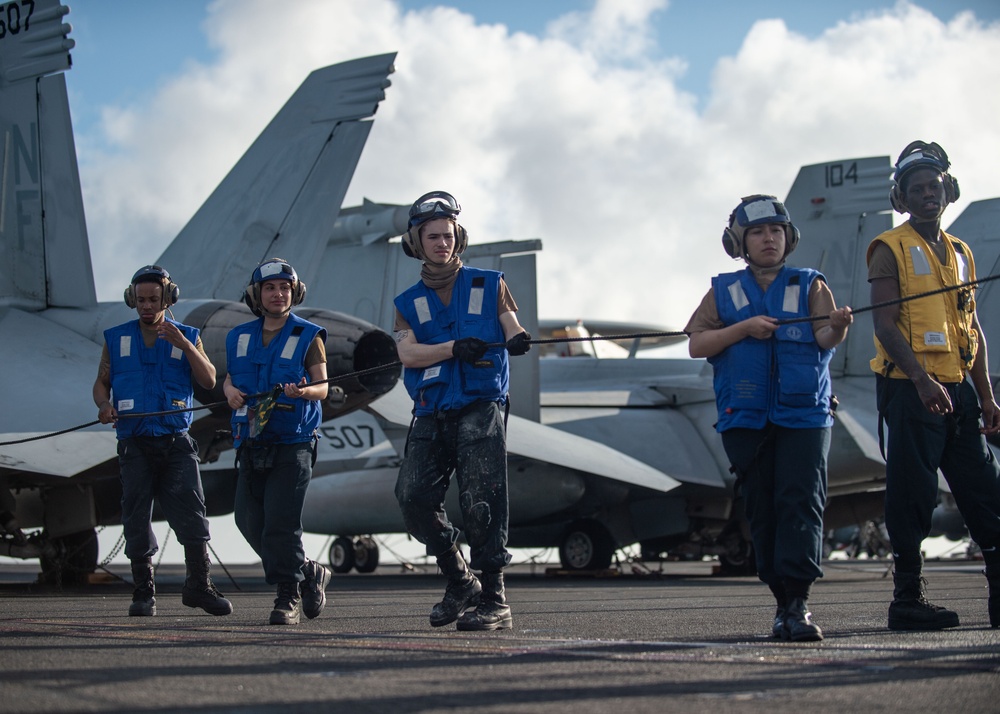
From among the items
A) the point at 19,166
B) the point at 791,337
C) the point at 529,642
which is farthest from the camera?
the point at 19,166

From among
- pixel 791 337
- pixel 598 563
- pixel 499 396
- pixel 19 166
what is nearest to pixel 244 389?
pixel 499 396

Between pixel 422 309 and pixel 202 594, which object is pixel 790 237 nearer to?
pixel 422 309

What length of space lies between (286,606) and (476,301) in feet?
5.75

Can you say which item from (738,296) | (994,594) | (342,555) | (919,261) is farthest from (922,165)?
(342,555)

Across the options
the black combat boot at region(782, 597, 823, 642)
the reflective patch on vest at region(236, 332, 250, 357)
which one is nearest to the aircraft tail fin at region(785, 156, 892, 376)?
the reflective patch on vest at region(236, 332, 250, 357)

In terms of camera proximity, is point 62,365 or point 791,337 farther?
point 62,365

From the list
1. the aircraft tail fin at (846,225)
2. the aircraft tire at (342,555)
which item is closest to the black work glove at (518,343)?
the aircraft tail fin at (846,225)

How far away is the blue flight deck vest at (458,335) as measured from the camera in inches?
200

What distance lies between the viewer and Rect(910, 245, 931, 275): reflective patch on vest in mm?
5098

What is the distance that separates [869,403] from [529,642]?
12.7 m

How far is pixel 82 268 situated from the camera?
10.6m

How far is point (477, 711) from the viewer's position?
2705 mm

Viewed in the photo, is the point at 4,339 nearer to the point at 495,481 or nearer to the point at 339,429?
the point at 495,481

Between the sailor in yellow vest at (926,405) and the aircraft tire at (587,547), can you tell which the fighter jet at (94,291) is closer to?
the aircraft tire at (587,547)
